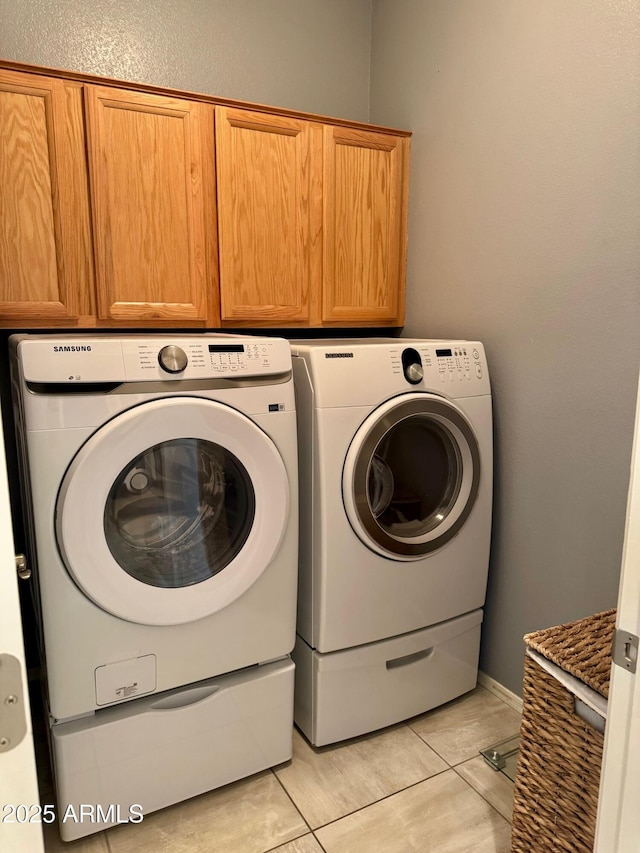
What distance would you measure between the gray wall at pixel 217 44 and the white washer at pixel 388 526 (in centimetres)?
115

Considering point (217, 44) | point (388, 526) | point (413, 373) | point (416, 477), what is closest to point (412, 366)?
point (413, 373)

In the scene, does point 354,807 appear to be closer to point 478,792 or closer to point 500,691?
point 478,792

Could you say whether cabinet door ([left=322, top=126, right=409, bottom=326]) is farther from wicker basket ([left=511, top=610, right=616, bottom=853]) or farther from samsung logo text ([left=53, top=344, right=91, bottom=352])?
wicker basket ([left=511, top=610, right=616, bottom=853])

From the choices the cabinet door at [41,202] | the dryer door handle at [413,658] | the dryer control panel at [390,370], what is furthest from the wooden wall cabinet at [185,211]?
the dryer door handle at [413,658]

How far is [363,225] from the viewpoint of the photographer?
2232mm

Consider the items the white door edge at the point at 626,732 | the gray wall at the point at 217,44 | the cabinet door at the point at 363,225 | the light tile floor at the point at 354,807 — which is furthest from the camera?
the cabinet door at the point at 363,225

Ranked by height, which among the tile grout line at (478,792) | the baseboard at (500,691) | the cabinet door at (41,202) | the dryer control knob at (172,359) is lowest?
the tile grout line at (478,792)

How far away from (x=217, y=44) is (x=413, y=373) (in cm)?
143

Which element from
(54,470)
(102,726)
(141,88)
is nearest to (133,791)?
(102,726)

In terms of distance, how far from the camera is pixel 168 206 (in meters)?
1.89

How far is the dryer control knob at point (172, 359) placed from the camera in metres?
1.42

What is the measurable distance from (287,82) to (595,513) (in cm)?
191

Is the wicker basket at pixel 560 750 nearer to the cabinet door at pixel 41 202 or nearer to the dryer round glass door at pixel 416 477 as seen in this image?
the dryer round glass door at pixel 416 477

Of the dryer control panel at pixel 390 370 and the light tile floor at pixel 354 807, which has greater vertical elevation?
the dryer control panel at pixel 390 370
